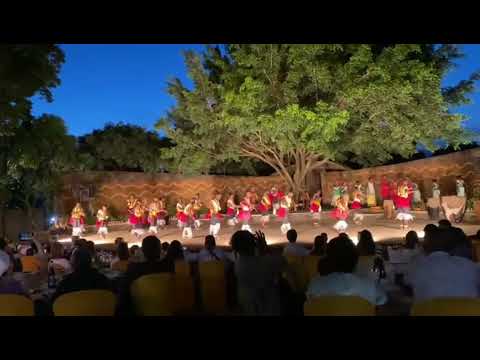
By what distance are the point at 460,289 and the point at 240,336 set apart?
187 cm

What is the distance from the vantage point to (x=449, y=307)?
2623 millimetres

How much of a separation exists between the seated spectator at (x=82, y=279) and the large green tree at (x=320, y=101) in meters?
14.6

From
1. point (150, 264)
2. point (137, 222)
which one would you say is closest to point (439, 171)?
point (137, 222)

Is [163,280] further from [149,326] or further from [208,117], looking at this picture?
[208,117]

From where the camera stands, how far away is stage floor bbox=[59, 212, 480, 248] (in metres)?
13.1

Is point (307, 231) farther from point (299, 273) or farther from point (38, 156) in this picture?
point (299, 273)

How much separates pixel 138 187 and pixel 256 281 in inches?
856

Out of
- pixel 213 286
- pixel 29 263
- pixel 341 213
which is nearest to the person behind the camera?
pixel 213 286

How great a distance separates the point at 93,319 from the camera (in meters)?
2.60

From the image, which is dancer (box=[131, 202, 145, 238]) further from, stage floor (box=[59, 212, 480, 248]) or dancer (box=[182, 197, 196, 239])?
dancer (box=[182, 197, 196, 239])
